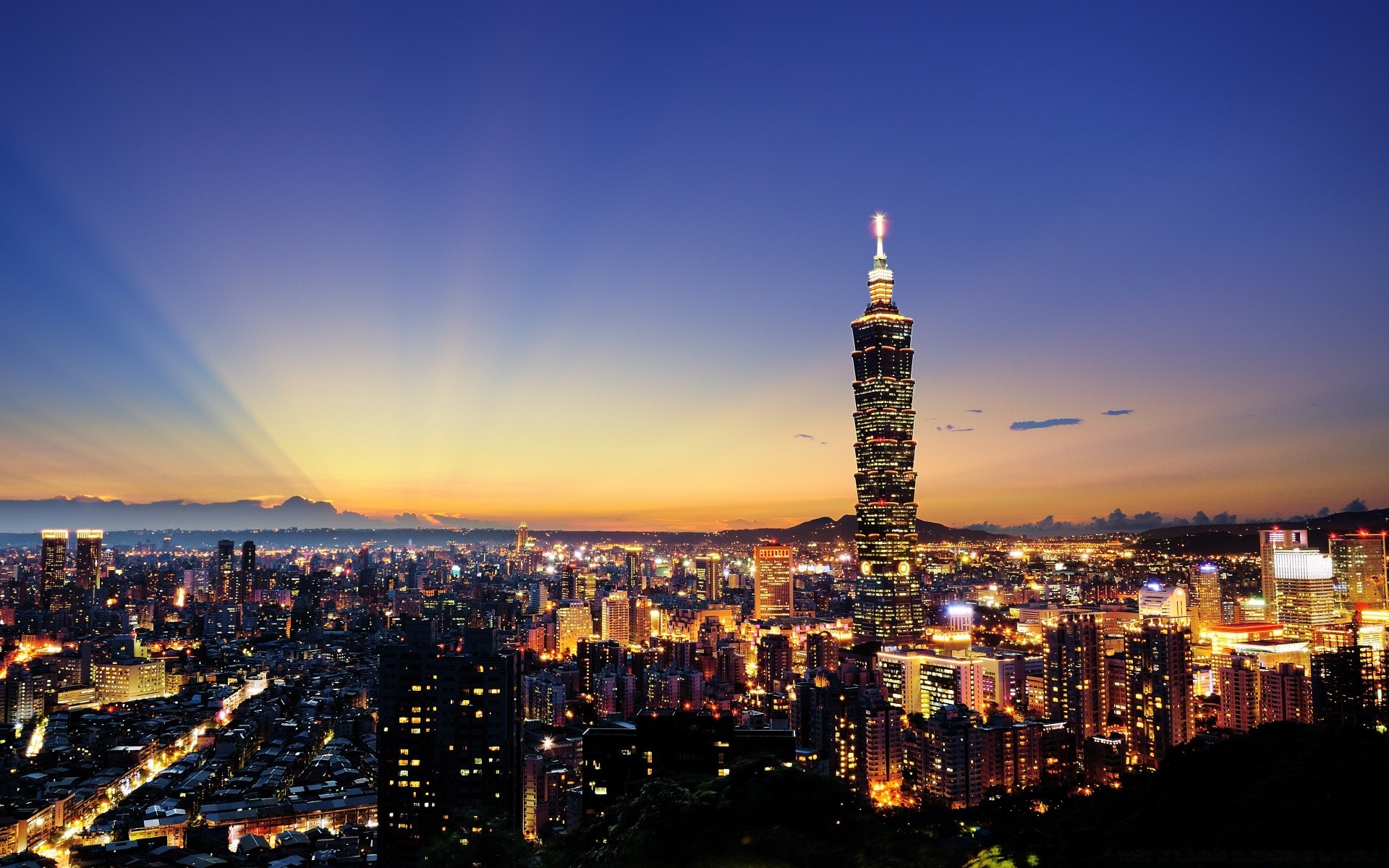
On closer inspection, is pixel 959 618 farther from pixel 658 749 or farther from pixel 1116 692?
pixel 658 749

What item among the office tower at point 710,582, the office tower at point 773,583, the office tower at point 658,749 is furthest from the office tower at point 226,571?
the office tower at point 658,749

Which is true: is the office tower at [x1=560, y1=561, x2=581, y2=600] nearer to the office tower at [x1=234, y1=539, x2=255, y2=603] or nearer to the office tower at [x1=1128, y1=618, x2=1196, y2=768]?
the office tower at [x1=234, y1=539, x2=255, y2=603]

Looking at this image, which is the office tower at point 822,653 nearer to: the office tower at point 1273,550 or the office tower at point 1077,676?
the office tower at point 1077,676

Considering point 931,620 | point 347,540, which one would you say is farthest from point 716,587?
point 347,540

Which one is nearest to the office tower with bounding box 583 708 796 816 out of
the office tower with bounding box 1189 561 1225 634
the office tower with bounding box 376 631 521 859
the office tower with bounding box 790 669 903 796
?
the office tower with bounding box 376 631 521 859

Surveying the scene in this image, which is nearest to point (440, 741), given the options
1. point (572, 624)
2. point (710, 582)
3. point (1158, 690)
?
point (1158, 690)

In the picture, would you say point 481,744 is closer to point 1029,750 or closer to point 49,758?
point 1029,750
